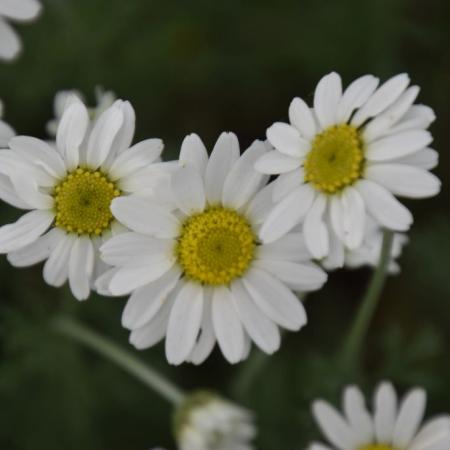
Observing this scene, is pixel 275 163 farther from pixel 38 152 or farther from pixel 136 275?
pixel 38 152

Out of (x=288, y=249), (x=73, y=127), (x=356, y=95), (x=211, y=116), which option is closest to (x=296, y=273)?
(x=288, y=249)

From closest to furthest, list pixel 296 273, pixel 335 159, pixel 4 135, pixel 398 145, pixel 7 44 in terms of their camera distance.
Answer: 1. pixel 398 145
2. pixel 335 159
3. pixel 296 273
4. pixel 4 135
5. pixel 7 44

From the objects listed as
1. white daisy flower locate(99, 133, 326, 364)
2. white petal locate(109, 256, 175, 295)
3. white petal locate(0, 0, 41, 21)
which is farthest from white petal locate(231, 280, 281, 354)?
white petal locate(0, 0, 41, 21)

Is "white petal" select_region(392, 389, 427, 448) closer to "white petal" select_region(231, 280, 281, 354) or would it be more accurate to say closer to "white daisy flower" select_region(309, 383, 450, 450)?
"white daisy flower" select_region(309, 383, 450, 450)

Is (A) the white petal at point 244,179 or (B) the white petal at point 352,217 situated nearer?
(B) the white petal at point 352,217

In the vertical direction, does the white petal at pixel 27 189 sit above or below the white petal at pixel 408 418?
above

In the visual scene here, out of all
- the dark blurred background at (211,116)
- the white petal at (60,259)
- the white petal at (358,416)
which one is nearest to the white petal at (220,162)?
the white petal at (60,259)

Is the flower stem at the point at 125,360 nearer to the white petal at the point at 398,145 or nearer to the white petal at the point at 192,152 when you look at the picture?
the white petal at the point at 192,152
